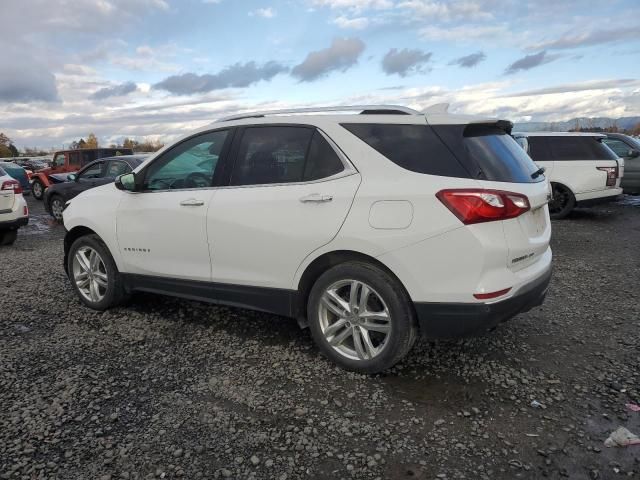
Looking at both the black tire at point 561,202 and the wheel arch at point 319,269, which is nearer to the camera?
the wheel arch at point 319,269

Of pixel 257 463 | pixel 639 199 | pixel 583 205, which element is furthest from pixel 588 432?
pixel 639 199

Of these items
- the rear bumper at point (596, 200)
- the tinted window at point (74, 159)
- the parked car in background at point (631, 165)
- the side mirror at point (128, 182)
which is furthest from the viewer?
the tinted window at point (74, 159)

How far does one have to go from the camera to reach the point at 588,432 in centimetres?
283

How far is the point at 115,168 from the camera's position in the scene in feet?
37.4

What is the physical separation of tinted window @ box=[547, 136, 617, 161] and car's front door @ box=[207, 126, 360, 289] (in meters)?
8.61

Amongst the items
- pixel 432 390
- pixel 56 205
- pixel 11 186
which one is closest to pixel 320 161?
pixel 432 390

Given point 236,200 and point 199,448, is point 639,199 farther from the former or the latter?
point 199,448

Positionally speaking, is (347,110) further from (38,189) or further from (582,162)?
(38,189)

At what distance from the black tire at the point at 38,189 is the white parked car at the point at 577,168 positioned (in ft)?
53.8

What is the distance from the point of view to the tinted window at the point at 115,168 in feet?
37.1

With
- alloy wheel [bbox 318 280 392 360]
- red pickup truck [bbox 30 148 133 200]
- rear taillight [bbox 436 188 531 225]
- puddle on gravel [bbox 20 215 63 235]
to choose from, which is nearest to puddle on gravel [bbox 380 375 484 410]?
alloy wheel [bbox 318 280 392 360]

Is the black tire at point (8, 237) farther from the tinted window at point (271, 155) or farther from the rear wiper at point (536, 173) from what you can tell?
the rear wiper at point (536, 173)

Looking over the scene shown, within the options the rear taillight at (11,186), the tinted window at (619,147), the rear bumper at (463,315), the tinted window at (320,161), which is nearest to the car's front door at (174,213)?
the tinted window at (320,161)

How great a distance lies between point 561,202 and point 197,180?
8831 millimetres
